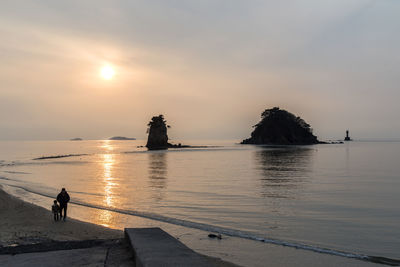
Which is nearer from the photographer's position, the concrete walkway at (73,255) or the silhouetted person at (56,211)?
the concrete walkway at (73,255)

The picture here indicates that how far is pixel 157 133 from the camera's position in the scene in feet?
565

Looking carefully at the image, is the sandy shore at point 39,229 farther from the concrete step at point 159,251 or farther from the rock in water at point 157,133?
the rock in water at point 157,133

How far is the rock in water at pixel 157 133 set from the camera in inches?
6683

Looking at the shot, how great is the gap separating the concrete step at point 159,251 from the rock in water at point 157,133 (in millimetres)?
158887

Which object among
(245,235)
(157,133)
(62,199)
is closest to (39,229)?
(62,199)

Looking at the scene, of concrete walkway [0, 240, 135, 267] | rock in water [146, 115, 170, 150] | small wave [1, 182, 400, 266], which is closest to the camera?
concrete walkway [0, 240, 135, 267]

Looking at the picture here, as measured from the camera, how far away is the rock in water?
6683 inches

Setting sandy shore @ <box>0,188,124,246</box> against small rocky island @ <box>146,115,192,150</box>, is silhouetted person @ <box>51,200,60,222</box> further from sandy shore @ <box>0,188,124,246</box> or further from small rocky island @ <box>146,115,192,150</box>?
small rocky island @ <box>146,115,192,150</box>

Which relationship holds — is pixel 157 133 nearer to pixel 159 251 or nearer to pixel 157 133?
pixel 157 133

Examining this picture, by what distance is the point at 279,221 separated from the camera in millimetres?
17484

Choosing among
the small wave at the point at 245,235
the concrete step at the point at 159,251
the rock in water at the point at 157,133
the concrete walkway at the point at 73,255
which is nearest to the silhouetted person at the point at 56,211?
the small wave at the point at 245,235

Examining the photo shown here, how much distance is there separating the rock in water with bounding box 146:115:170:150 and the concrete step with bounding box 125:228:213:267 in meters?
159

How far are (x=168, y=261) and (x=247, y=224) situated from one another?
30.2 feet

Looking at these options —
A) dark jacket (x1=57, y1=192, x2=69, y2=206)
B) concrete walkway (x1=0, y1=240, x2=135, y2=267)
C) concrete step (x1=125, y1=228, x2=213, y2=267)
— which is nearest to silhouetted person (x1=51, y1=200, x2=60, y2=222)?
dark jacket (x1=57, y1=192, x2=69, y2=206)
